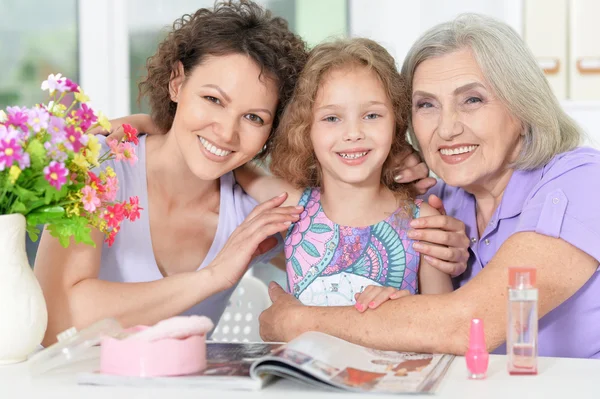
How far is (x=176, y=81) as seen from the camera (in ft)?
6.60

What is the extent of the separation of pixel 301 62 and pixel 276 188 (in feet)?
1.06

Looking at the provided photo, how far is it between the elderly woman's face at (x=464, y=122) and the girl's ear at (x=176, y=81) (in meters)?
0.58

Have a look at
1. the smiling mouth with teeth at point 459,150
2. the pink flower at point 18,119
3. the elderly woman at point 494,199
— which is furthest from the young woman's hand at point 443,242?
the pink flower at point 18,119

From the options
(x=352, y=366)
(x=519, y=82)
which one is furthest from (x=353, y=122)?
(x=352, y=366)

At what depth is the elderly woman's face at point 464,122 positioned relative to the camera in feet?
5.74

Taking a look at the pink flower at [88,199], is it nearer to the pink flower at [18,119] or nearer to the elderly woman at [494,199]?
the pink flower at [18,119]

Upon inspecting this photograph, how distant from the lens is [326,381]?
3.78 feet

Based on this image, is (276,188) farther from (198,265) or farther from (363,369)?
(363,369)

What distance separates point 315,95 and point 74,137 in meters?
0.72

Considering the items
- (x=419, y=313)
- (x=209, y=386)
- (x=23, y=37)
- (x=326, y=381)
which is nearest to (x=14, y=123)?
(x=209, y=386)

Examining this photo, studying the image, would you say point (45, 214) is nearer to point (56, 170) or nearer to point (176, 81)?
point (56, 170)

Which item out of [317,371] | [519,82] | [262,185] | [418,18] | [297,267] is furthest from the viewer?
[418,18]

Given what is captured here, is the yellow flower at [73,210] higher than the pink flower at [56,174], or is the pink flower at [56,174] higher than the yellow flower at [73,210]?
the pink flower at [56,174]

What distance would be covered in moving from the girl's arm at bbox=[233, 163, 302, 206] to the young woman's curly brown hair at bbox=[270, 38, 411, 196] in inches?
1.8
